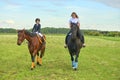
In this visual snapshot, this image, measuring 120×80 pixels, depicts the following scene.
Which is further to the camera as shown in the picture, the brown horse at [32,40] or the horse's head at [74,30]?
the brown horse at [32,40]

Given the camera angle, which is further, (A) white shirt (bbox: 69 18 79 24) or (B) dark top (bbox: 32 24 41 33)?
(B) dark top (bbox: 32 24 41 33)

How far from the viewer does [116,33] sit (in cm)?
8506

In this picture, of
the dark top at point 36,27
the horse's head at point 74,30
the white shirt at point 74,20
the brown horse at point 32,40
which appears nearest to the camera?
the horse's head at point 74,30

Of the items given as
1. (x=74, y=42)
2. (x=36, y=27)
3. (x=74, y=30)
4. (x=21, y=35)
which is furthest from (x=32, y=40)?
(x=74, y=30)

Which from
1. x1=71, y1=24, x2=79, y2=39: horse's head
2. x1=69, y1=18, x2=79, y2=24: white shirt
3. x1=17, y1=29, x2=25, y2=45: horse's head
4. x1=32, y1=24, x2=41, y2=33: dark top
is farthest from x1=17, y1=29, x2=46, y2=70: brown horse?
x1=71, y1=24, x2=79, y2=39: horse's head

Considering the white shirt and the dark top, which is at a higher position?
the white shirt

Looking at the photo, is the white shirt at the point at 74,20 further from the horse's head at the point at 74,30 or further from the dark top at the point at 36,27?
the dark top at the point at 36,27

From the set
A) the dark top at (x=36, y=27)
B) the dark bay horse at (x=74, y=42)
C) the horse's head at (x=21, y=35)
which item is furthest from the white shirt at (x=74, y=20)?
the horse's head at (x=21, y=35)

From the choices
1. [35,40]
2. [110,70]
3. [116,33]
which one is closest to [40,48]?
[35,40]

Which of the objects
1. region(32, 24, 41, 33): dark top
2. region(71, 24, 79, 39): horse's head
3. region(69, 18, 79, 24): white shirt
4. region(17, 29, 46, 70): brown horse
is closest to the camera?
region(71, 24, 79, 39): horse's head

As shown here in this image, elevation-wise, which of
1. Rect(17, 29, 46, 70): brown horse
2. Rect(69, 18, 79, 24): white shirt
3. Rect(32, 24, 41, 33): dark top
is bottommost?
Rect(17, 29, 46, 70): brown horse

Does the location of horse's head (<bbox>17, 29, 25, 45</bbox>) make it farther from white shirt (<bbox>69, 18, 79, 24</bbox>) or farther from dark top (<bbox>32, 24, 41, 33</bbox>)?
white shirt (<bbox>69, 18, 79, 24</bbox>)

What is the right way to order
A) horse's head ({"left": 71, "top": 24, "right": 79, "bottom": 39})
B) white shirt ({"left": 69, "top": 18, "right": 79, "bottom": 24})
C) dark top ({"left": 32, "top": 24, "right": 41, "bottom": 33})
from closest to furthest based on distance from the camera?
horse's head ({"left": 71, "top": 24, "right": 79, "bottom": 39}) → white shirt ({"left": 69, "top": 18, "right": 79, "bottom": 24}) → dark top ({"left": 32, "top": 24, "right": 41, "bottom": 33})

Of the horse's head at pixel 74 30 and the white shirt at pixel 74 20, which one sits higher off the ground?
the white shirt at pixel 74 20
